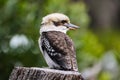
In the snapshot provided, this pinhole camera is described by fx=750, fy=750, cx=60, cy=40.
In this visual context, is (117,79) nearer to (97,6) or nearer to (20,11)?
(20,11)

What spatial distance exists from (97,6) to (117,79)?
1395 centimetres

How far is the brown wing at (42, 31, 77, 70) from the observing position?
6477 mm

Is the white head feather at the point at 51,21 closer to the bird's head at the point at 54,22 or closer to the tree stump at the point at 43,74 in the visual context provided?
the bird's head at the point at 54,22

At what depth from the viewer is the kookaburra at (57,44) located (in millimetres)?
6500

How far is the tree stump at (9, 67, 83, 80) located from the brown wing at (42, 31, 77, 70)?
0.25 meters

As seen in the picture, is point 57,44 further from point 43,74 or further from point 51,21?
point 43,74

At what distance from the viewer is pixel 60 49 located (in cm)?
659

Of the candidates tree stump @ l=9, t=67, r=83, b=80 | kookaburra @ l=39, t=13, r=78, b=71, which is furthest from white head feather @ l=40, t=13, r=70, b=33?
tree stump @ l=9, t=67, r=83, b=80

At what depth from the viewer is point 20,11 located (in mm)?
10680

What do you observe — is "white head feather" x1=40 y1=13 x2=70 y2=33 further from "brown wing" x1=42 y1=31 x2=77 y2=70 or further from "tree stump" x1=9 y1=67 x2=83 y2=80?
"tree stump" x1=9 y1=67 x2=83 y2=80

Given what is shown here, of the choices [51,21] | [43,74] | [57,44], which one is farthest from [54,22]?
[43,74]

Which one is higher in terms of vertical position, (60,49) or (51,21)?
(51,21)

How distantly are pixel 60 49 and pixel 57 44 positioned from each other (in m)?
0.08

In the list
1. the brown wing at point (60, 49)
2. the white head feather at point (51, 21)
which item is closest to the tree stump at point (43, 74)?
the brown wing at point (60, 49)
